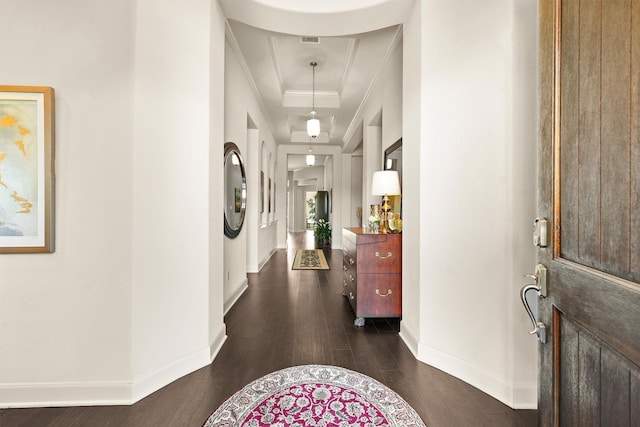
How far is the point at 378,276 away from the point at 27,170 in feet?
8.85

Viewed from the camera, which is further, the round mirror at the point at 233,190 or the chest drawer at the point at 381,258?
the round mirror at the point at 233,190

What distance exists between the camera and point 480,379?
1941mm

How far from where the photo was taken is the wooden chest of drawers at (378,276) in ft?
9.55

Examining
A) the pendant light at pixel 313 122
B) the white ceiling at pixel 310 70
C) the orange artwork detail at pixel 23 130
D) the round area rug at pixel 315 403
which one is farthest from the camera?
the pendant light at pixel 313 122

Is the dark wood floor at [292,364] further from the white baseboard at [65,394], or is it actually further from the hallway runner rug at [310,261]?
the hallway runner rug at [310,261]

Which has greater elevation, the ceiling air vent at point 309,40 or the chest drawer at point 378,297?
the ceiling air vent at point 309,40

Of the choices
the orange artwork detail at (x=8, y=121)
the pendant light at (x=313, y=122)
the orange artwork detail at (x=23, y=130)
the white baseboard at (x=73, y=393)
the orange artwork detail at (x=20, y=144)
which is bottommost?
the white baseboard at (x=73, y=393)

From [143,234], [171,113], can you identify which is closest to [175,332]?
[143,234]

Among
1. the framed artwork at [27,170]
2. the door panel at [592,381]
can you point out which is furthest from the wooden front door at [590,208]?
the framed artwork at [27,170]

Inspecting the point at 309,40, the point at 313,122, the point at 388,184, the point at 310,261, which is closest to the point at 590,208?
the point at 388,184

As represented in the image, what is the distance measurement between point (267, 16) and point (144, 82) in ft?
4.28

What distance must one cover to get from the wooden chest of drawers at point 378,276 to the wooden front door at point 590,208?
1.89 m

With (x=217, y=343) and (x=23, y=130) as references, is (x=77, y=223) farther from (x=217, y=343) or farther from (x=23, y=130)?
(x=217, y=343)

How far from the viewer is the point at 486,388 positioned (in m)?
1.90
